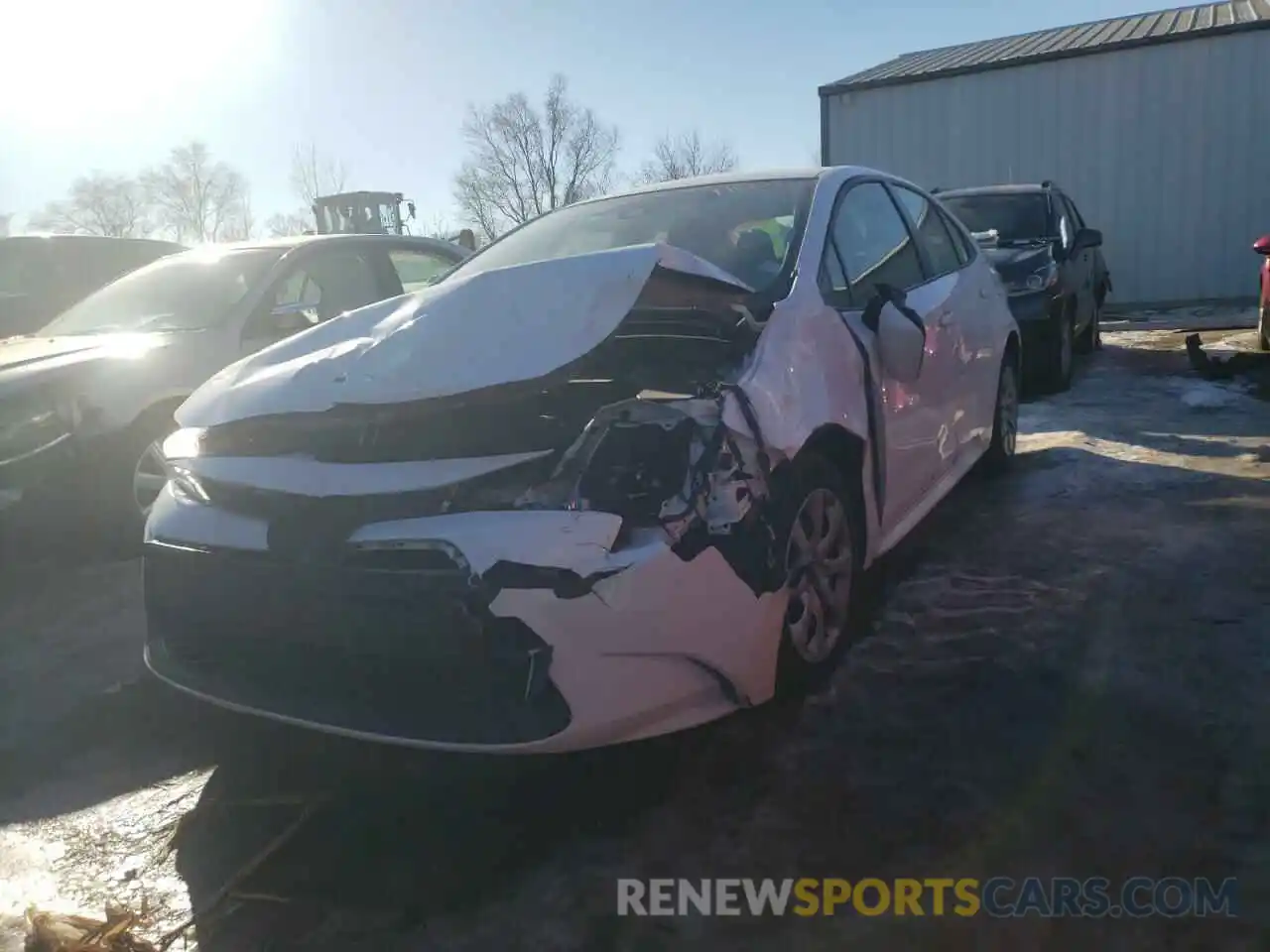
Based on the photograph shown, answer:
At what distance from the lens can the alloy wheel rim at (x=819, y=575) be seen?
269 centimetres

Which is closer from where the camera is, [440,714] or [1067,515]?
[440,714]

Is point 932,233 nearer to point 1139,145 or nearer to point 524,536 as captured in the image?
point 524,536

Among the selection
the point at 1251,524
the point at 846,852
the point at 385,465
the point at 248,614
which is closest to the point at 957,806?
the point at 846,852

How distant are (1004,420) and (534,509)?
3589mm

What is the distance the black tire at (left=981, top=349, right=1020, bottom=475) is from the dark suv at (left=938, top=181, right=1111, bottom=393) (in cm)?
181

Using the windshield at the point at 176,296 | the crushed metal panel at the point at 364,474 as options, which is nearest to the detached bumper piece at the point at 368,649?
the crushed metal panel at the point at 364,474

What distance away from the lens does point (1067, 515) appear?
4430 mm

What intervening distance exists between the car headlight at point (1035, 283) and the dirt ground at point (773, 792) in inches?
145

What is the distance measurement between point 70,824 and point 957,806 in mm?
2199

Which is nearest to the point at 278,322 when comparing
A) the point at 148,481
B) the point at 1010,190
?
the point at 148,481

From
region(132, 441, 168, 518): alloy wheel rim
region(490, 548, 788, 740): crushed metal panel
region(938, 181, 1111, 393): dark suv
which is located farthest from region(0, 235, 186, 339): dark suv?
region(490, 548, 788, 740): crushed metal panel

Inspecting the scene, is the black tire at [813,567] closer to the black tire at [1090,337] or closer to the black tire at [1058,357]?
the black tire at [1058,357]

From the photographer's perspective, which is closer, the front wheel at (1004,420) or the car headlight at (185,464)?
the car headlight at (185,464)

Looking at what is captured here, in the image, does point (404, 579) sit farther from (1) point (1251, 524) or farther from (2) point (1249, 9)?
(2) point (1249, 9)
